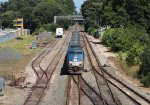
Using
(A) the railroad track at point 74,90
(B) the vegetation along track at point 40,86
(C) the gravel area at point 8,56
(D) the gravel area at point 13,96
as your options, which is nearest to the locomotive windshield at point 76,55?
(A) the railroad track at point 74,90

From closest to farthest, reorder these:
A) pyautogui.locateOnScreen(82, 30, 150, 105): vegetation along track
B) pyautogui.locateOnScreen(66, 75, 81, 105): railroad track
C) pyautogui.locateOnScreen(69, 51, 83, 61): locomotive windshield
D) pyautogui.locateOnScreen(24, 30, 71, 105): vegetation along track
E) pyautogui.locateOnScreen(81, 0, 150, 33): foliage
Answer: pyautogui.locateOnScreen(66, 75, 81, 105): railroad track < pyautogui.locateOnScreen(24, 30, 71, 105): vegetation along track < pyautogui.locateOnScreen(82, 30, 150, 105): vegetation along track < pyautogui.locateOnScreen(69, 51, 83, 61): locomotive windshield < pyautogui.locateOnScreen(81, 0, 150, 33): foliage

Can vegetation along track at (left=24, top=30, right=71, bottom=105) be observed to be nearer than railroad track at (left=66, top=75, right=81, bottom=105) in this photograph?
No

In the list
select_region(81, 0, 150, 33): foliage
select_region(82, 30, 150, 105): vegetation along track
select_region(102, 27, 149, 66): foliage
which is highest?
select_region(81, 0, 150, 33): foliage

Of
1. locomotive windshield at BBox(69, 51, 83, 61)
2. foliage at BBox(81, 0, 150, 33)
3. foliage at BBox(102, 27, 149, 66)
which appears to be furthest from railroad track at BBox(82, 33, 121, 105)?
foliage at BBox(81, 0, 150, 33)

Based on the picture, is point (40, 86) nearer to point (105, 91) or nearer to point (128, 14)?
point (105, 91)

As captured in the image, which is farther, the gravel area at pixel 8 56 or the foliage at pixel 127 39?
the foliage at pixel 127 39

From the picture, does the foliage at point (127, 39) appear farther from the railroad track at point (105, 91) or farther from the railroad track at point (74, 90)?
the railroad track at point (74, 90)

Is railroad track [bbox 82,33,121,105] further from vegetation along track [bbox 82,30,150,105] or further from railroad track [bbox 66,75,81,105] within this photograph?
railroad track [bbox 66,75,81,105]

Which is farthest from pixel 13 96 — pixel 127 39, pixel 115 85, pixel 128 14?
pixel 128 14

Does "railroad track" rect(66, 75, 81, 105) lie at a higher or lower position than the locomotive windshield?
lower

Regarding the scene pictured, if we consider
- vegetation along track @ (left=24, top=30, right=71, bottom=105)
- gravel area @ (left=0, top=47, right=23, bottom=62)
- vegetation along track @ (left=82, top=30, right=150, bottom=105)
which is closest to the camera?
vegetation along track @ (left=24, top=30, right=71, bottom=105)

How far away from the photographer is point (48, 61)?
46875 millimetres

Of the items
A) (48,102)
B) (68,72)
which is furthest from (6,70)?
(48,102)

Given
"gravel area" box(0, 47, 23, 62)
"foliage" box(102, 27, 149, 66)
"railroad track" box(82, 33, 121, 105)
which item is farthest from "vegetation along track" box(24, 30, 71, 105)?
"foliage" box(102, 27, 149, 66)
